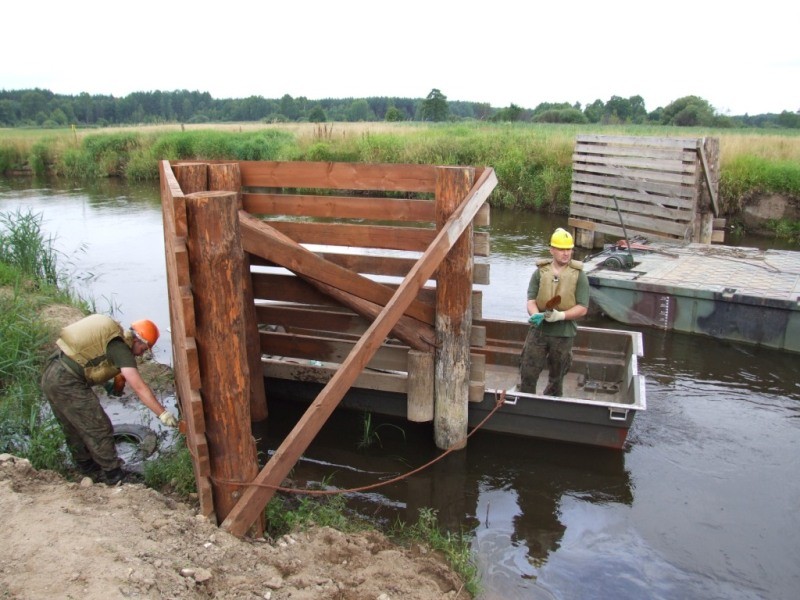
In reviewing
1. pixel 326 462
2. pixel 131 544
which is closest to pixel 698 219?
pixel 326 462

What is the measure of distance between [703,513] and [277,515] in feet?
12.1

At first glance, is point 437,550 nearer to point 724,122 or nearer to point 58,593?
point 58,593

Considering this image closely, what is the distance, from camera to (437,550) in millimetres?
4883

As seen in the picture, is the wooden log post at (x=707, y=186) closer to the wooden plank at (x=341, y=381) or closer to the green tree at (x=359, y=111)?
the wooden plank at (x=341, y=381)

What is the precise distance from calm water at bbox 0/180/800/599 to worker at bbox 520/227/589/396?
3.06 ft

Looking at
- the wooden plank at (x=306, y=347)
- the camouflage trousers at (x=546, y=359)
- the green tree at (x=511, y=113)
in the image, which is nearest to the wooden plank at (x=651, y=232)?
the camouflage trousers at (x=546, y=359)

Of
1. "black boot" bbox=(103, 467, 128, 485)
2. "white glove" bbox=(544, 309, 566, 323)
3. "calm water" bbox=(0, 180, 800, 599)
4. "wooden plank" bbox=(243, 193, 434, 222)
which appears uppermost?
"wooden plank" bbox=(243, 193, 434, 222)

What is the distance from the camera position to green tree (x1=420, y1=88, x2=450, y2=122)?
203 ft

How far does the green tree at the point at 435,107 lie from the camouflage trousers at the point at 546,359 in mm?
56996

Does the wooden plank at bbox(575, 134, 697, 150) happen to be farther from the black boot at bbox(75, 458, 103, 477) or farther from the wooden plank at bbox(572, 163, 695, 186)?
the black boot at bbox(75, 458, 103, 477)

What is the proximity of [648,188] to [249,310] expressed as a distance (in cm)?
978

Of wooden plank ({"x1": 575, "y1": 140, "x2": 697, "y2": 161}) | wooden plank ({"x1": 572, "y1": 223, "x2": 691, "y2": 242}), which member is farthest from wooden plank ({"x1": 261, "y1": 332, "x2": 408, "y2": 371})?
wooden plank ({"x1": 575, "y1": 140, "x2": 697, "y2": 161})

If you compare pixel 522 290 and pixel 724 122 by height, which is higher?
pixel 724 122

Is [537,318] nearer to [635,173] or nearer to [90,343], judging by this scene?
[90,343]
